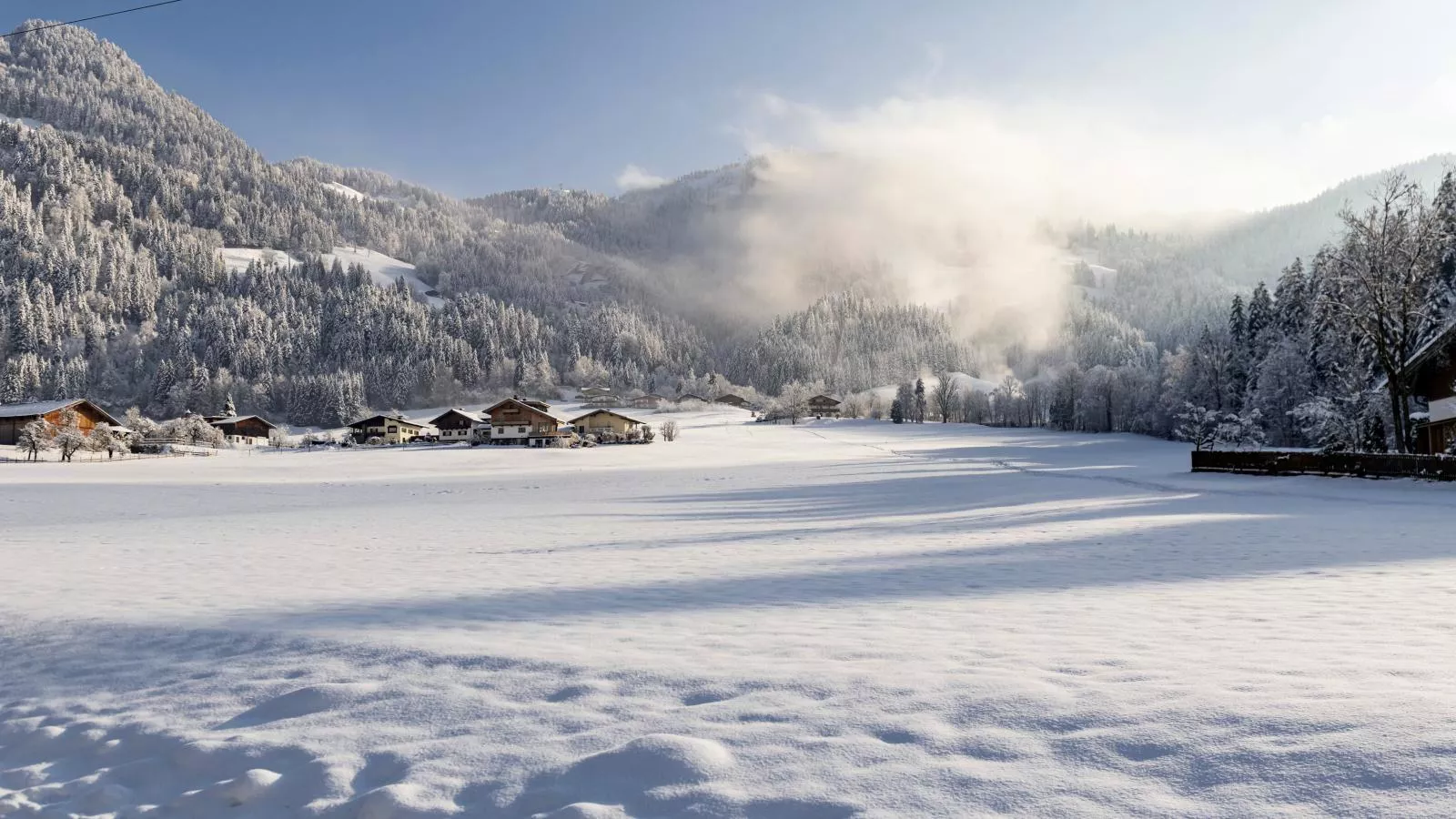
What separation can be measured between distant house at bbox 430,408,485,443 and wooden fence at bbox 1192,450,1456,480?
9432cm

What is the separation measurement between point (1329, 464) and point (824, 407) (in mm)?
137489

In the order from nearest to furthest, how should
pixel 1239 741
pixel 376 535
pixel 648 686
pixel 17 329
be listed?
pixel 1239 741
pixel 648 686
pixel 376 535
pixel 17 329

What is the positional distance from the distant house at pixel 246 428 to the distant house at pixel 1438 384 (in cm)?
12950

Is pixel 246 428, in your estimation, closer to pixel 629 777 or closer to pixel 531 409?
pixel 531 409

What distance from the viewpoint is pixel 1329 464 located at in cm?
3045

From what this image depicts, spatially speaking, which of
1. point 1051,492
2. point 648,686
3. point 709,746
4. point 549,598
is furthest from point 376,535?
point 1051,492

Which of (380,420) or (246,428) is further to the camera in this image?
(246,428)

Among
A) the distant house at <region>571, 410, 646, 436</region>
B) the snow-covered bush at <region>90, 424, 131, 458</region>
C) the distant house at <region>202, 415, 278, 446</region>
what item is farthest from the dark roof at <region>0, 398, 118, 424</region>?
the distant house at <region>571, 410, 646, 436</region>

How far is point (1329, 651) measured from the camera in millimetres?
5824

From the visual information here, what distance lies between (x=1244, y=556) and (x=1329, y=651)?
Result: 8445 millimetres

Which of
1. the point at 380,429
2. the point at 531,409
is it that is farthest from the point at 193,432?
the point at 531,409

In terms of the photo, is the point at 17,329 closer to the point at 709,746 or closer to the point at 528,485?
the point at 528,485

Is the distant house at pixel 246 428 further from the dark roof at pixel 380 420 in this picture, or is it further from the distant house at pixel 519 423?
the distant house at pixel 519 423

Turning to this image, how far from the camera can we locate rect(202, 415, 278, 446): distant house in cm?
10975
